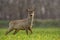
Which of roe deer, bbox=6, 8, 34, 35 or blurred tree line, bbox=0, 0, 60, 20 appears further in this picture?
blurred tree line, bbox=0, 0, 60, 20

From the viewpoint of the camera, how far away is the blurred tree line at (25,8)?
1938 centimetres

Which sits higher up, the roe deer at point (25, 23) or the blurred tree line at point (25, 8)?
the roe deer at point (25, 23)

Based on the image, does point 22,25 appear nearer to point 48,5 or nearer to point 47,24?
point 47,24

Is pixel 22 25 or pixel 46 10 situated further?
pixel 46 10

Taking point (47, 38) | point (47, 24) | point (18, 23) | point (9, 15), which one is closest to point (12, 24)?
point (18, 23)

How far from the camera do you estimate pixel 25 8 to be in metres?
19.3

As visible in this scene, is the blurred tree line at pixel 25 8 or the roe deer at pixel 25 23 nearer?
the roe deer at pixel 25 23

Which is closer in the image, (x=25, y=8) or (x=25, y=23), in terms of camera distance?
(x=25, y=23)

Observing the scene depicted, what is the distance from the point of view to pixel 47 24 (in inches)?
652

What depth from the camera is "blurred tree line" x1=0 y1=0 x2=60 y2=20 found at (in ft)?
63.6

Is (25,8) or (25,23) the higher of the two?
(25,23)

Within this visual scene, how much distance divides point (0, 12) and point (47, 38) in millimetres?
11367

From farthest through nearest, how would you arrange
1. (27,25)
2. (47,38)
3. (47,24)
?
(47,24) < (27,25) < (47,38)

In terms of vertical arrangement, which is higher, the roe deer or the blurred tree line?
the roe deer
